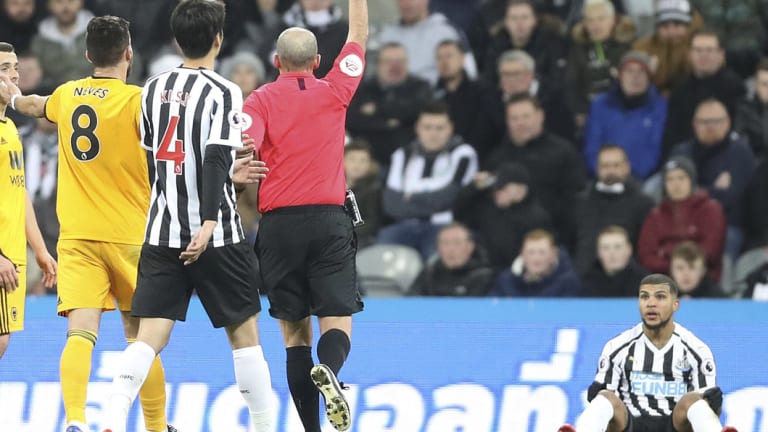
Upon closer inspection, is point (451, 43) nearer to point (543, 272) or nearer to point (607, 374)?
point (543, 272)

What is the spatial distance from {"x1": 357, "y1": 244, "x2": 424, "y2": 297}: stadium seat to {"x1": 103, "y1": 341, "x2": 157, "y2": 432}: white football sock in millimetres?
5554

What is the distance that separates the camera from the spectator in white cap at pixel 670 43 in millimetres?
13078

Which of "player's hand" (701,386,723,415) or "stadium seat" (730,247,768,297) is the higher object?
"stadium seat" (730,247,768,297)

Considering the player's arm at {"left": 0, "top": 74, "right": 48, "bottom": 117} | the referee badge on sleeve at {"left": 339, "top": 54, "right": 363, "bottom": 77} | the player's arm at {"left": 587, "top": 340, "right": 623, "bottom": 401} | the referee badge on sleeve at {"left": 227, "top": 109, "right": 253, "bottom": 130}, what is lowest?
the player's arm at {"left": 587, "top": 340, "right": 623, "bottom": 401}

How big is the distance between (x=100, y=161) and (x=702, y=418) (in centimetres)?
324

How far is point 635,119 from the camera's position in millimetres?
12852

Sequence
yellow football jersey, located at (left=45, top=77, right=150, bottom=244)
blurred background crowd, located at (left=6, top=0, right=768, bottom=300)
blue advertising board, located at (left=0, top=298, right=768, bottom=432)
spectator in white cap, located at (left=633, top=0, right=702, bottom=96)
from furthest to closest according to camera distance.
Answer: spectator in white cap, located at (left=633, top=0, right=702, bottom=96) < blurred background crowd, located at (left=6, top=0, right=768, bottom=300) < blue advertising board, located at (left=0, top=298, right=768, bottom=432) < yellow football jersey, located at (left=45, top=77, right=150, bottom=244)

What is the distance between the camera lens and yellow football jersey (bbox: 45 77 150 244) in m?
7.34

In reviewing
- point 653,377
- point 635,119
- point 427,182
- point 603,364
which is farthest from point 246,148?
point 635,119

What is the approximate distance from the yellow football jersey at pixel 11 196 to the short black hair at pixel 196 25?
127cm

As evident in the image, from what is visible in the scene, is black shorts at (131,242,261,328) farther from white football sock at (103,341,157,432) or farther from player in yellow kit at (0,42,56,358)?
player in yellow kit at (0,42,56,358)

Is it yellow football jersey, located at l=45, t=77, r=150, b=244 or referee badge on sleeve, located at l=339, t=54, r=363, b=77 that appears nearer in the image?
yellow football jersey, located at l=45, t=77, r=150, b=244

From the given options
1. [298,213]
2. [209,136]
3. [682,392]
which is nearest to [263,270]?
[298,213]

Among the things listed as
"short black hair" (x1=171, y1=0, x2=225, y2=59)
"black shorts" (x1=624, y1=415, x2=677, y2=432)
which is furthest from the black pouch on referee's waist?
"black shorts" (x1=624, y1=415, x2=677, y2=432)
